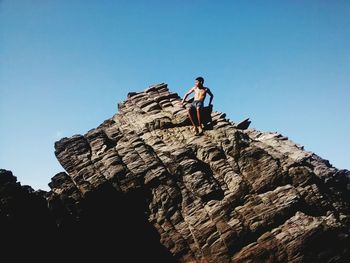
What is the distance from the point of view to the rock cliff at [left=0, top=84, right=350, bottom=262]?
2150cm

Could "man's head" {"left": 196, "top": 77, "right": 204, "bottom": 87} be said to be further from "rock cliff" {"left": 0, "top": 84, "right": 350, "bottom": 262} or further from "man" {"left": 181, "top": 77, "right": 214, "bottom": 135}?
"rock cliff" {"left": 0, "top": 84, "right": 350, "bottom": 262}

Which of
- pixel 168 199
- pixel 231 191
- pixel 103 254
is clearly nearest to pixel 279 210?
pixel 231 191

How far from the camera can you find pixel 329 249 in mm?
21125

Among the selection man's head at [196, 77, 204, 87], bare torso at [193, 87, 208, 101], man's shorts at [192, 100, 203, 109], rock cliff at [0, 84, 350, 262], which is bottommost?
rock cliff at [0, 84, 350, 262]

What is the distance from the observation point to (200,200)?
2370 cm

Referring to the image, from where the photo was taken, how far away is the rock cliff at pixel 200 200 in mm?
21500

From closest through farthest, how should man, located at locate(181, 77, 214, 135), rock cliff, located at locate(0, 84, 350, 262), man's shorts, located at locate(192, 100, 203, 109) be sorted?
rock cliff, located at locate(0, 84, 350, 262) → man, located at locate(181, 77, 214, 135) → man's shorts, located at locate(192, 100, 203, 109)

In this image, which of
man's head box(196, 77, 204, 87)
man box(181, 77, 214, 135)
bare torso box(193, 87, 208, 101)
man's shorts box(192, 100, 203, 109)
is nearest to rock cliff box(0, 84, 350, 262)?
man box(181, 77, 214, 135)

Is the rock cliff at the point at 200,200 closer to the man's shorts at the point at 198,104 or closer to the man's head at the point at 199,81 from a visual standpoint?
the man's shorts at the point at 198,104

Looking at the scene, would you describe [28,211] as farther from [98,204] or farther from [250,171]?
[250,171]

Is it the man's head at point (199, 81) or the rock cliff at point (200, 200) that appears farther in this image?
the man's head at point (199, 81)

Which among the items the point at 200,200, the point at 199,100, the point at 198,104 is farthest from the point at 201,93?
the point at 200,200

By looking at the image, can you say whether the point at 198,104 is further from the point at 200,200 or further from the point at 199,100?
the point at 200,200

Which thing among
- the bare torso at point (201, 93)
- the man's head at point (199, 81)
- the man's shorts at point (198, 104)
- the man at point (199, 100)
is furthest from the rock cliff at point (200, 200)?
the man's head at point (199, 81)
